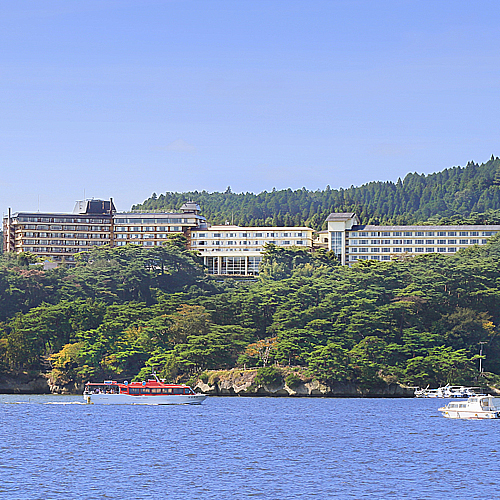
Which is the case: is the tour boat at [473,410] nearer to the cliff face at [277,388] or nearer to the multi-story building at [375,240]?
the cliff face at [277,388]

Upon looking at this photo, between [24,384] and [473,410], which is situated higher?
[473,410]

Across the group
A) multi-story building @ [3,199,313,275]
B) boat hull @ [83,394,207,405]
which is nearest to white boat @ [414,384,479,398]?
boat hull @ [83,394,207,405]

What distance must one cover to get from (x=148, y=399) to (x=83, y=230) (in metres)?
107

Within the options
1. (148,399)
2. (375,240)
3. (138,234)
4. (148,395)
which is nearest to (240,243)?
(138,234)

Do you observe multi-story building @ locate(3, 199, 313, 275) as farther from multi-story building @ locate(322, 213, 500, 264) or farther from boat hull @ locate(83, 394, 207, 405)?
boat hull @ locate(83, 394, 207, 405)

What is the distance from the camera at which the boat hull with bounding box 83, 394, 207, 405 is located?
86.9 m

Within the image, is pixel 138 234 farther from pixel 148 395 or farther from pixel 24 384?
pixel 148 395

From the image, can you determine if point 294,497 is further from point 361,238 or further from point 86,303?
point 361,238

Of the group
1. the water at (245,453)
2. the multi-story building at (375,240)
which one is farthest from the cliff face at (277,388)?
the multi-story building at (375,240)

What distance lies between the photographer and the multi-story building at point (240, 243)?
18225cm

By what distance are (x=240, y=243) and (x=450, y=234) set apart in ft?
141

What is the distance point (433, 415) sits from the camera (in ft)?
248

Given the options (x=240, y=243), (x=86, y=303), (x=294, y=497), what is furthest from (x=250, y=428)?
(x=240, y=243)

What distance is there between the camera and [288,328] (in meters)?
104
